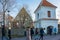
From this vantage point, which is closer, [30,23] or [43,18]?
[43,18]

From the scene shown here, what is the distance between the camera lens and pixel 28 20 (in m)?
58.7

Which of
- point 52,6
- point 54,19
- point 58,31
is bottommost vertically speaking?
point 58,31

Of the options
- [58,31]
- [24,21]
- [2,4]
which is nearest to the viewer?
[2,4]

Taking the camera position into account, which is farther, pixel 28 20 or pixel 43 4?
pixel 28 20

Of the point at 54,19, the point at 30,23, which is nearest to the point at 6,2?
the point at 54,19

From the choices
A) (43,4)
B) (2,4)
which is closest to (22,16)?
(43,4)

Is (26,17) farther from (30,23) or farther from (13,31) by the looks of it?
(13,31)

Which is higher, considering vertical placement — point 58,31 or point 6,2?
point 6,2

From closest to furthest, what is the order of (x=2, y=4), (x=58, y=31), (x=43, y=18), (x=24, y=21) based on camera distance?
1. (x=2, y=4)
2. (x=43, y=18)
3. (x=58, y=31)
4. (x=24, y=21)

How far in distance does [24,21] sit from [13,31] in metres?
15.8

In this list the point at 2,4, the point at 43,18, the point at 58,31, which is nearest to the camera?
the point at 2,4

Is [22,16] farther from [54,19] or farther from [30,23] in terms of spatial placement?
[54,19]

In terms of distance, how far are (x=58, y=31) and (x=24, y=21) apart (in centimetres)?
1492

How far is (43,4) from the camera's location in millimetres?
43562
